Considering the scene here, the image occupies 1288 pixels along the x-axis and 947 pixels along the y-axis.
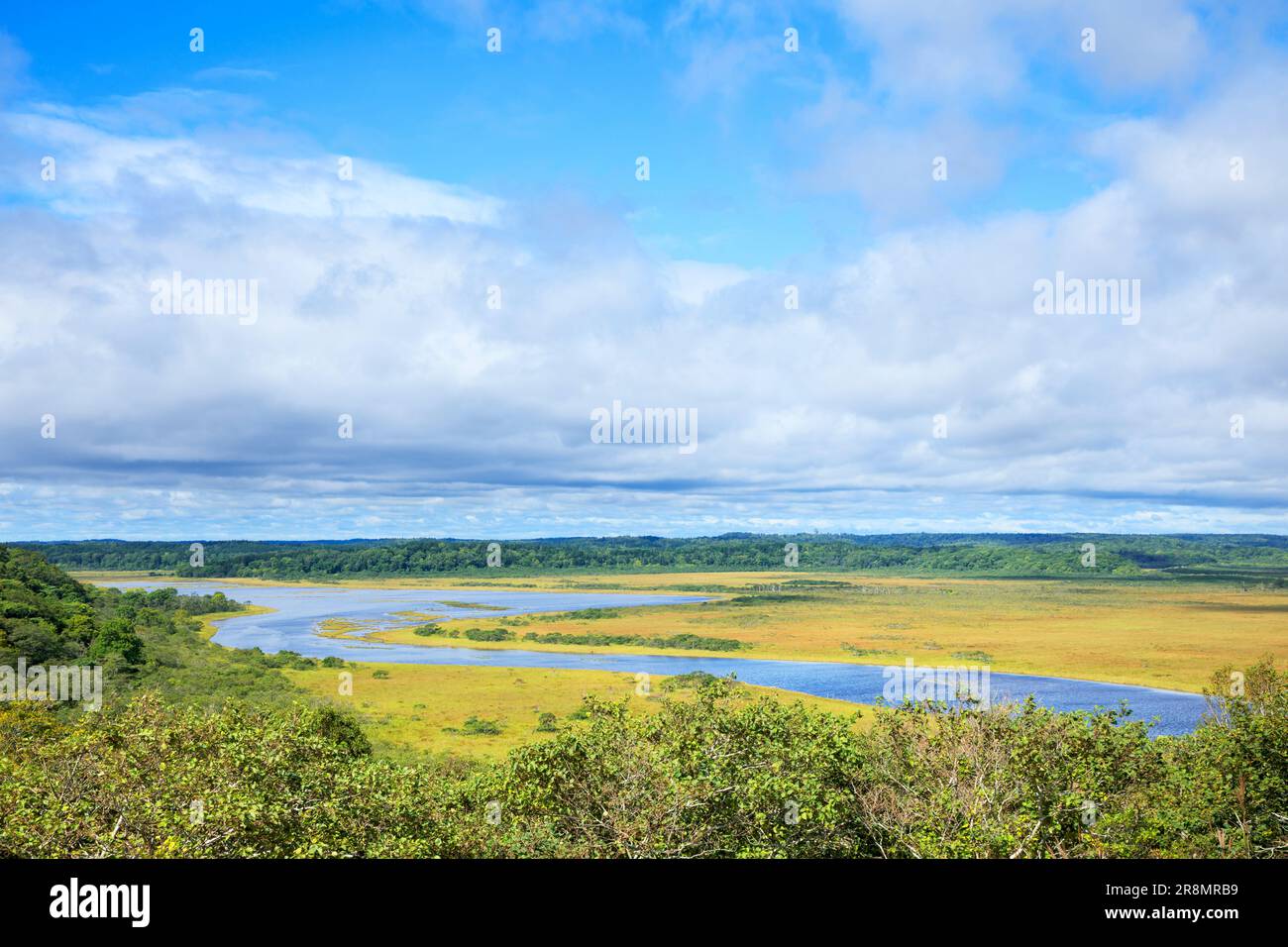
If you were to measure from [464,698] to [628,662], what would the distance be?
31477 millimetres

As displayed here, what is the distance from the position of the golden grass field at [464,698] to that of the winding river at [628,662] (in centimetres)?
682

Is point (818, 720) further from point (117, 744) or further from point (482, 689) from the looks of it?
point (482, 689)

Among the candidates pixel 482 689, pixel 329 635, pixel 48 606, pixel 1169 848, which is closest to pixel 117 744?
pixel 1169 848

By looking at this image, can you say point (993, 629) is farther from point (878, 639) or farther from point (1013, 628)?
point (878, 639)

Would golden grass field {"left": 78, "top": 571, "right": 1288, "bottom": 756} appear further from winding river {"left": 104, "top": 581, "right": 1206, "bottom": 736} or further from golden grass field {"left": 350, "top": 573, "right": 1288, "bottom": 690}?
winding river {"left": 104, "top": 581, "right": 1206, "bottom": 736}

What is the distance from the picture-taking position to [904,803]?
23.1 meters

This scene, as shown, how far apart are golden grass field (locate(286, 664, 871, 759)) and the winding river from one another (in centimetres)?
682

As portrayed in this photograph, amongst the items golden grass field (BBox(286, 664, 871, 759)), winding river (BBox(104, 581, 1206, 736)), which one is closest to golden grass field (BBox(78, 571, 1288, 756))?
golden grass field (BBox(286, 664, 871, 759))

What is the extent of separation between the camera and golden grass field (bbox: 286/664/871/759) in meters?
59.9

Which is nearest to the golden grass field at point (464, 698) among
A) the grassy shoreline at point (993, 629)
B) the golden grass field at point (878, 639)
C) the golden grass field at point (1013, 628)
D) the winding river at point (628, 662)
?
the golden grass field at point (878, 639)

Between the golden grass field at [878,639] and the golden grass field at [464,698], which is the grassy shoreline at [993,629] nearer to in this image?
the golden grass field at [878,639]

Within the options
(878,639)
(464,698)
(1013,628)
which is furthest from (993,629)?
(464,698)
